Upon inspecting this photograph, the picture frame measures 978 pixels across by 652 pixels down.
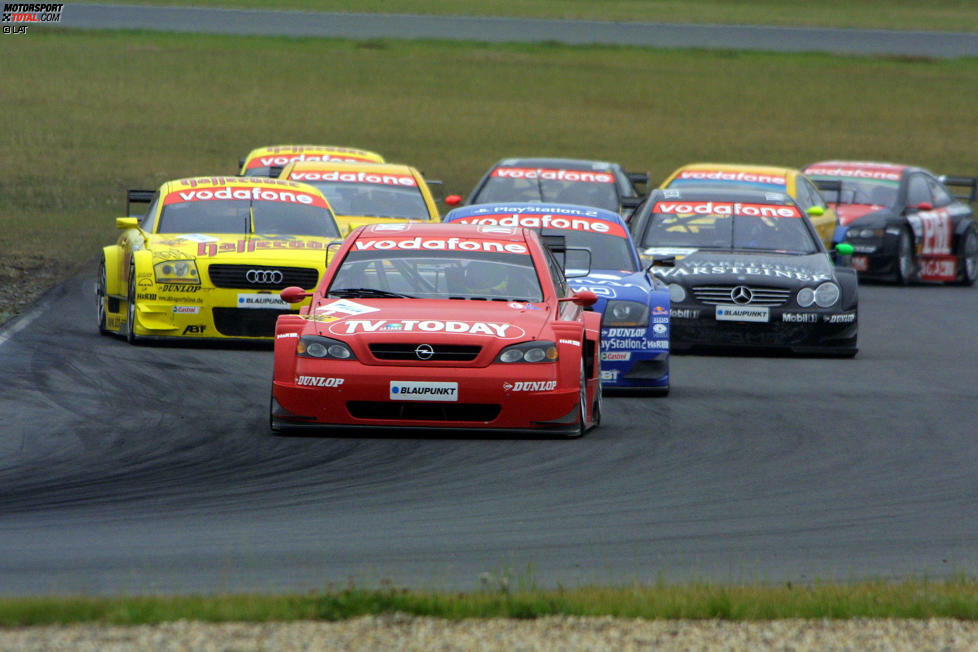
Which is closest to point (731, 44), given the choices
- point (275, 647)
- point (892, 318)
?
point (892, 318)

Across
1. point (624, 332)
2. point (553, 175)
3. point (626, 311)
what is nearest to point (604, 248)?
point (626, 311)

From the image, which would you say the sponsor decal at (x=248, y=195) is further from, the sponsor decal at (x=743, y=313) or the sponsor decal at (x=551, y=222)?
the sponsor decal at (x=743, y=313)

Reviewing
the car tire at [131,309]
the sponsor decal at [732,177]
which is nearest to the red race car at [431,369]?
the car tire at [131,309]

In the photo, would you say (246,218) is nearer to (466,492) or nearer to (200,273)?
(200,273)

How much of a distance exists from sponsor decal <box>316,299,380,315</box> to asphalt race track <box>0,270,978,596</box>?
2.58ft

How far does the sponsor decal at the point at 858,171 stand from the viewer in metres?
23.5

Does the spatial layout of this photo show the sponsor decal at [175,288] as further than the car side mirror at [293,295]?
Yes

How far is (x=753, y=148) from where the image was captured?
38.3m

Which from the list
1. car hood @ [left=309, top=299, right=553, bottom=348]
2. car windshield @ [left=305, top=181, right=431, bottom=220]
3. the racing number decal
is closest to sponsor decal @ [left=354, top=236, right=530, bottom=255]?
car hood @ [left=309, top=299, right=553, bottom=348]

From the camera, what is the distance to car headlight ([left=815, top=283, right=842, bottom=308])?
15.0 m

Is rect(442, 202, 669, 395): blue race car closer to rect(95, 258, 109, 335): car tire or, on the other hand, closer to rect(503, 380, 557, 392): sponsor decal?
rect(503, 380, 557, 392): sponsor decal

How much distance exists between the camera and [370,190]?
1911cm

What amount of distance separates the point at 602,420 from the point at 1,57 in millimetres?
37209

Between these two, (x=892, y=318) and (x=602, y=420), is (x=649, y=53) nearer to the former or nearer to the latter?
(x=892, y=318)
